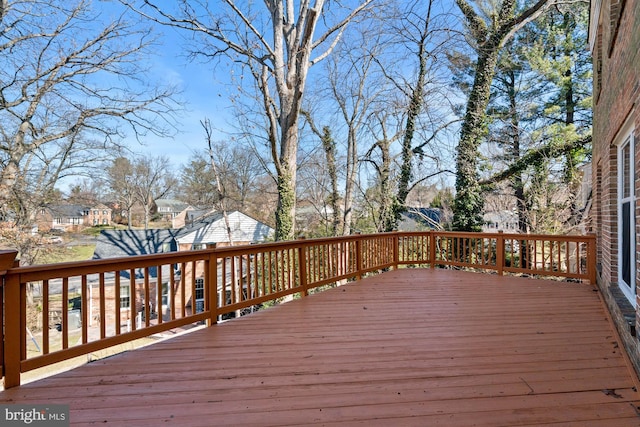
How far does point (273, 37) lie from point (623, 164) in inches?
321

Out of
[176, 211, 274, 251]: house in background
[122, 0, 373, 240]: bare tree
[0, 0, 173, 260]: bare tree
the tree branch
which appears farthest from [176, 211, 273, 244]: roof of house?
the tree branch

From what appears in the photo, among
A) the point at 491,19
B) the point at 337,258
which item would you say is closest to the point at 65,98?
the point at 337,258

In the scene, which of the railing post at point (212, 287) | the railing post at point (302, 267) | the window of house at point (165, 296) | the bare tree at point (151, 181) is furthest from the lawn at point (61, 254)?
the railing post at point (302, 267)

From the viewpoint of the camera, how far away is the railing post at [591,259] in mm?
5035

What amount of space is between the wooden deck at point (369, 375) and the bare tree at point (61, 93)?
8.18m

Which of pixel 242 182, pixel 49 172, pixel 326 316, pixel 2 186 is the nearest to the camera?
pixel 326 316

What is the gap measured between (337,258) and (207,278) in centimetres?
238

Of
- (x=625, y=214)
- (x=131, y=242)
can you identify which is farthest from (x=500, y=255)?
(x=131, y=242)

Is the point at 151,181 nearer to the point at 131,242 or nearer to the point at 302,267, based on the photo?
the point at 131,242

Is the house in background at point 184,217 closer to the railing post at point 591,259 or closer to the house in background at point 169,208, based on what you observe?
the house in background at point 169,208

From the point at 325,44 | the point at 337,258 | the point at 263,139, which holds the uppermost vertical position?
the point at 325,44

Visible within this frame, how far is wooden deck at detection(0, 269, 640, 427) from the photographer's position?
1.75 meters

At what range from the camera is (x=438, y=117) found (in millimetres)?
9953

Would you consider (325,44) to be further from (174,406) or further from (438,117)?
(174,406)
